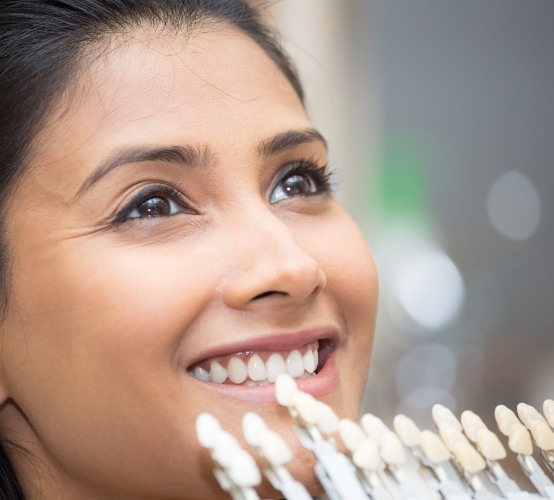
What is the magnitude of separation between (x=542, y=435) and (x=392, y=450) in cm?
21

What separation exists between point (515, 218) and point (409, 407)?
2.36 ft

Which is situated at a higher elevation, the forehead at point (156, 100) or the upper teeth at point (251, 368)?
the forehead at point (156, 100)

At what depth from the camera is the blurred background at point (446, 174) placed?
9.14 ft

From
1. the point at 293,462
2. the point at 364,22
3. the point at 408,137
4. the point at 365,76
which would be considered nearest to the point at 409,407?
the point at 408,137

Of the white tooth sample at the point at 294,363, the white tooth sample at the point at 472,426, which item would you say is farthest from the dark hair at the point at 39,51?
the white tooth sample at the point at 472,426

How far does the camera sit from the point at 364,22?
2.88 m

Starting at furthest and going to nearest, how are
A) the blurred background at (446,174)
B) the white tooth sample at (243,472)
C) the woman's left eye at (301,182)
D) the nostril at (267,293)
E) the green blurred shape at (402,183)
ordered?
the green blurred shape at (402,183) < the blurred background at (446,174) < the woman's left eye at (301,182) < the nostril at (267,293) < the white tooth sample at (243,472)

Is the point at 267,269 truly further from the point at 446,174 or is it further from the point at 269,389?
the point at 446,174

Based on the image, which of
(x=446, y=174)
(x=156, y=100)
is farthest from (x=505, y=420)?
(x=446, y=174)

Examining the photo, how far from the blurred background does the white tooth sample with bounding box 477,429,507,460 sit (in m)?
1.90

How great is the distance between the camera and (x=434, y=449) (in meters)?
0.85

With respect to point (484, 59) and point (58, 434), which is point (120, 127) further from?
point (484, 59)

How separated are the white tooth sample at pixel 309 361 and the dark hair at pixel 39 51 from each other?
0.38 metres

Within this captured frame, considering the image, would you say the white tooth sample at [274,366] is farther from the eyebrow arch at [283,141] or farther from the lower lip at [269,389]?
the eyebrow arch at [283,141]
